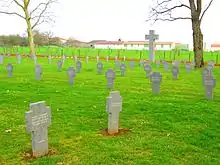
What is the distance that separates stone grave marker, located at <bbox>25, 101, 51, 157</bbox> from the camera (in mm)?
5535

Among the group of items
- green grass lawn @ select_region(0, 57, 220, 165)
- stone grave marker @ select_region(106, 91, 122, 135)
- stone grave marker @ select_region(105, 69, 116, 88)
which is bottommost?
green grass lawn @ select_region(0, 57, 220, 165)

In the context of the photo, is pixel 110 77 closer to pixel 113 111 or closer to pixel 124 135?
pixel 113 111

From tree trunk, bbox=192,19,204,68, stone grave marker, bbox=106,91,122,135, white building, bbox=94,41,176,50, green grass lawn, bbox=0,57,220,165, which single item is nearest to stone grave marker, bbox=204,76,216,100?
green grass lawn, bbox=0,57,220,165

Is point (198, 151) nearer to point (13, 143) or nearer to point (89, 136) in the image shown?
point (89, 136)

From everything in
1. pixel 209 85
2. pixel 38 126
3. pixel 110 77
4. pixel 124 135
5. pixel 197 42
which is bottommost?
pixel 124 135

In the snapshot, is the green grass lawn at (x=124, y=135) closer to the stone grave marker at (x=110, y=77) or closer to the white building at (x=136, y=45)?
the stone grave marker at (x=110, y=77)

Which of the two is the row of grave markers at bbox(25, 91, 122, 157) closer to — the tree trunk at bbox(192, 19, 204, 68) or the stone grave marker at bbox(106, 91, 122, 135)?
the stone grave marker at bbox(106, 91, 122, 135)

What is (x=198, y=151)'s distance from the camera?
6.06 meters

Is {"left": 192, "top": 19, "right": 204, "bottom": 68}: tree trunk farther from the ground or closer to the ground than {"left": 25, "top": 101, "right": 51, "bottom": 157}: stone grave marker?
farther from the ground

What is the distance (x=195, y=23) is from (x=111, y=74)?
15987 mm

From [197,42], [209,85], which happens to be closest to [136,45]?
[197,42]

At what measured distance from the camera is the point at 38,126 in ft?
18.6

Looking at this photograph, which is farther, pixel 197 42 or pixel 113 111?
pixel 197 42

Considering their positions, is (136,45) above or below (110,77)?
above
